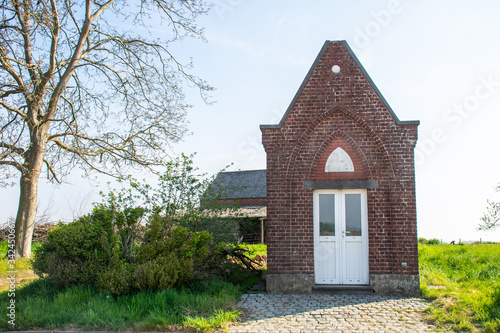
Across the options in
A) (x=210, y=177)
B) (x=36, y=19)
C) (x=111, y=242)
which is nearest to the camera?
(x=111, y=242)

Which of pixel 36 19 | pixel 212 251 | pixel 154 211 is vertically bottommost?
pixel 212 251

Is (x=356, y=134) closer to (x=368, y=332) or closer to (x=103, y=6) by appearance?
(x=368, y=332)

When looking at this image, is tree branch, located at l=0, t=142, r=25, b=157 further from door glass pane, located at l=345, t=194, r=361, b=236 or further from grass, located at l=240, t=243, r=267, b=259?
door glass pane, located at l=345, t=194, r=361, b=236

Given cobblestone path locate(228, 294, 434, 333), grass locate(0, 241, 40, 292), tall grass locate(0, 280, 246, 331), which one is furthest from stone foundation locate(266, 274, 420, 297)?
grass locate(0, 241, 40, 292)

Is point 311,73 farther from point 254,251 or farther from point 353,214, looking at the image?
point 254,251

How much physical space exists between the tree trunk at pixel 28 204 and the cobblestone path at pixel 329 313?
31.7 ft

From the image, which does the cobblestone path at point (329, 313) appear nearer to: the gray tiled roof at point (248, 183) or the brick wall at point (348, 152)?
the brick wall at point (348, 152)

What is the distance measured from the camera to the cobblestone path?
7496 mm

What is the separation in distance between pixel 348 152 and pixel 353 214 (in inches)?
66.4

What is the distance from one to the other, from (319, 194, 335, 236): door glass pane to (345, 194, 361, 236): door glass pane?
38cm

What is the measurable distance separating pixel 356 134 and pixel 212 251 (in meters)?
4.97

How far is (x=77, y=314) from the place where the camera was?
786cm

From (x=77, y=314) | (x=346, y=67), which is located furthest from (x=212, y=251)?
(x=346, y=67)

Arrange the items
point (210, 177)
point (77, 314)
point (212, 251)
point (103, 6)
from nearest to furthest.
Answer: point (77, 314)
point (212, 251)
point (210, 177)
point (103, 6)
